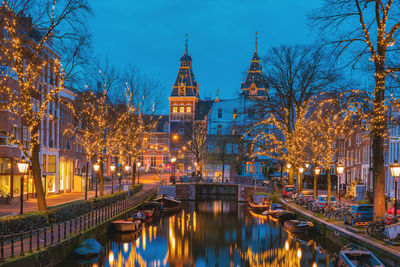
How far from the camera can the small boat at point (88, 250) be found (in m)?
21.5

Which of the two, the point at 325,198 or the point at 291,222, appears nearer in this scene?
the point at 291,222

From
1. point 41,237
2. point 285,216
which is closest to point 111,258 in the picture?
point 41,237

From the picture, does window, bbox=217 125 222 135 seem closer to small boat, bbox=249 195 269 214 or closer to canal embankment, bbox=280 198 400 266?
small boat, bbox=249 195 269 214

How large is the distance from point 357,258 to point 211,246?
12485 millimetres

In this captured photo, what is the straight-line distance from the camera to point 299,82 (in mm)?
46594

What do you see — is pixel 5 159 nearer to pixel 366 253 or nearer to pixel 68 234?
pixel 68 234

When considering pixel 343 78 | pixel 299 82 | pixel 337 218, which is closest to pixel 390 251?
pixel 337 218

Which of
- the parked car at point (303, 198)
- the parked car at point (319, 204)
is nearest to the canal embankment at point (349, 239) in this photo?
the parked car at point (319, 204)

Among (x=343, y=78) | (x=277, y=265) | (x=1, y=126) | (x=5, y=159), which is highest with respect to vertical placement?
(x=343, y=78)

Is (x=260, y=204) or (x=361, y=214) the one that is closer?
(x=361, y=214)

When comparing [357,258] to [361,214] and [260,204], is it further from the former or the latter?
[260,204]

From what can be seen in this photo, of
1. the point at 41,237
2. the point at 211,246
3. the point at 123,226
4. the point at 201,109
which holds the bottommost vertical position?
the point at 211,246

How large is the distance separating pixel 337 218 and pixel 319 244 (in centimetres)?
316

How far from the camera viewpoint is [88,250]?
71.9 feet
